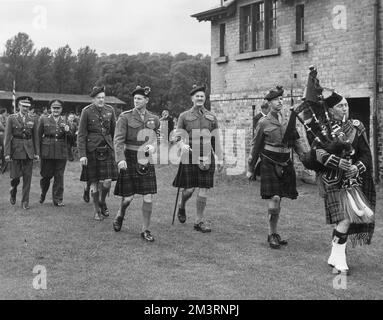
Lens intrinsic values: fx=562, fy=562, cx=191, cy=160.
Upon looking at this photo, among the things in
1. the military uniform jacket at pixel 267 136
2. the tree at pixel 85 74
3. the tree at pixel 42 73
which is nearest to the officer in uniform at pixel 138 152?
the military uniform jacket at pixel 267 136

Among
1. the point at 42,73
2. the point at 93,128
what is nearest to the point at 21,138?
the point at 93,128

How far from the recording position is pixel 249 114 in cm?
1684

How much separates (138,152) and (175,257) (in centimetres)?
180

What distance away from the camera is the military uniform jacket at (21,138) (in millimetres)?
10547

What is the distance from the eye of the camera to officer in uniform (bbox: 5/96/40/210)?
34.7 ft

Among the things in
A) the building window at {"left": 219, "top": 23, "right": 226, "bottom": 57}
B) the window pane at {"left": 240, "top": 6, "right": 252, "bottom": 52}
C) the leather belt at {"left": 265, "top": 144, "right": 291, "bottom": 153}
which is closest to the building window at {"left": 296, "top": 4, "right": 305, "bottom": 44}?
the window pane at {"left": 240, "top": 6, "right": 252, "bottom": 52}

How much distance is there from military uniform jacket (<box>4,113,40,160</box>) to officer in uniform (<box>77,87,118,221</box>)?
1693 mm

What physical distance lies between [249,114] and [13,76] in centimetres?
5893

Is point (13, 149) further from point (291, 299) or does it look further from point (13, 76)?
point (13, 76)

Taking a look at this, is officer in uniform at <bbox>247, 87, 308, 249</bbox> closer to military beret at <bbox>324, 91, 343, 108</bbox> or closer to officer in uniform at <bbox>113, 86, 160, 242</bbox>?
military beret at <bbox>324, 91, 343, 108</bbox>

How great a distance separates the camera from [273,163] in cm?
758

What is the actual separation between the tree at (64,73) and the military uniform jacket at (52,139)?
6516 cm

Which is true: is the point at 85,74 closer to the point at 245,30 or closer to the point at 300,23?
the point at 245,30

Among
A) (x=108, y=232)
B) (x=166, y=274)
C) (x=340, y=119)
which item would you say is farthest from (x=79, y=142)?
(x=340, y=119)
